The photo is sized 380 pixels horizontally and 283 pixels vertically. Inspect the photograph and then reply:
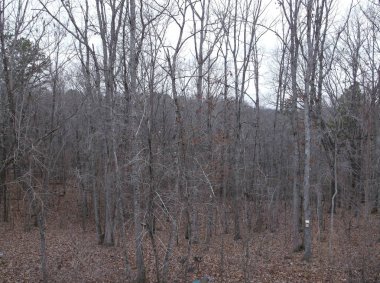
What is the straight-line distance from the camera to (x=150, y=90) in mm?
8898

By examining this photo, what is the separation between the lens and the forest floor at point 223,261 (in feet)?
27.1

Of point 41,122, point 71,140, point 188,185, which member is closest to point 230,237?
point 188,185

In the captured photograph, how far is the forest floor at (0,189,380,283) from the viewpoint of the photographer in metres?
8.26

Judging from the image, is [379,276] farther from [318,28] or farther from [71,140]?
[71,140]

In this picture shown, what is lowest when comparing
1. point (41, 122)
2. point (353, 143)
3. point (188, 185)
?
point (188, 185)

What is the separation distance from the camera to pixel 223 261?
9984mm

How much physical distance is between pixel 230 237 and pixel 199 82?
258 inches

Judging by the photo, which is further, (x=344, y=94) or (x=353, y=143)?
(x=344, y=94)

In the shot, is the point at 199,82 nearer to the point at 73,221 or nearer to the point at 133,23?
the point at 133,23

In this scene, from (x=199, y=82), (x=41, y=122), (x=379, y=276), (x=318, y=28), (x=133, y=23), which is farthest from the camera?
(x=41, y=122)

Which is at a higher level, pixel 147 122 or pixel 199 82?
pixel 199 82

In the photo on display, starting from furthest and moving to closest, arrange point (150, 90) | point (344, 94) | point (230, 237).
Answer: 1. point (344, 94)
2. point (230, 237)
3. point (150, 90)

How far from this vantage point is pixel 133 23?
8.30 m

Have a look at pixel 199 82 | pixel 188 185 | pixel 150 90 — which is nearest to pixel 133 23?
pixel 150 90
